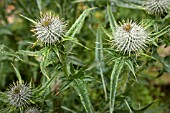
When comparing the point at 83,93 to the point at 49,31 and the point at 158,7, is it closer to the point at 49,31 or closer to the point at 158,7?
the point at 49,31

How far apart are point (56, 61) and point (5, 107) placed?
2.47 ft

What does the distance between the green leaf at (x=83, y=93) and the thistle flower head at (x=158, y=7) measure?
995mm

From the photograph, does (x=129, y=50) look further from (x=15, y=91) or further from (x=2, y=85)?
(x=2, y=85)

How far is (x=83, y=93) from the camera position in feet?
10.1

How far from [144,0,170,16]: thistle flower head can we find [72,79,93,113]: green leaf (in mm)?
995

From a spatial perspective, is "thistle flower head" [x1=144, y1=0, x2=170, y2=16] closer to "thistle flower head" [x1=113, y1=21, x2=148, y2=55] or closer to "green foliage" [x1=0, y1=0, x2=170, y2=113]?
"green foliage" [x1=0, y1=0, x2=170, y2=113]

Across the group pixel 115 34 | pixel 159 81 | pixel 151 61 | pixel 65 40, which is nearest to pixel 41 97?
pixel 65 40

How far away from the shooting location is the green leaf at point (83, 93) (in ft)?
10.1

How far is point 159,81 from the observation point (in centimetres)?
669

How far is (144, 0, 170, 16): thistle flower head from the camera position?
3.54 m

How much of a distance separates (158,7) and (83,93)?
3.65 feet

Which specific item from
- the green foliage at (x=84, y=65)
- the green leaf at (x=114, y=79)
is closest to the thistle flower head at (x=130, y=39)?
the green foliage at (x=84, y=65)

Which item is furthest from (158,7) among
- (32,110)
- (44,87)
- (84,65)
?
(32,110)

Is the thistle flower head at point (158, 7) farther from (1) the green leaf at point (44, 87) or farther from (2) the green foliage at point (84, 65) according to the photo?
(1) the green leaf at point (44, 87)
